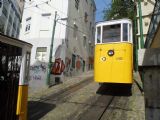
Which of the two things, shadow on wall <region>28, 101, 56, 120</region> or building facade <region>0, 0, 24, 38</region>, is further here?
building facade <region>0, 0, 24, 38</region>

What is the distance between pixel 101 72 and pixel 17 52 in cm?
464

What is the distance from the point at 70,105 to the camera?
987cm

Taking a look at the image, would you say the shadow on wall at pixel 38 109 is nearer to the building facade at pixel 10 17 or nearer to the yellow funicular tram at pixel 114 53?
the yellow funicular tram at pixel 114 53

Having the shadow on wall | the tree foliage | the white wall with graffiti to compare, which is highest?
the tree foliage

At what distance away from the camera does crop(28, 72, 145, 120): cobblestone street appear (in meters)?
8.27

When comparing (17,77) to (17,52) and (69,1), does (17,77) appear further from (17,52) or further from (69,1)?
(69,1)

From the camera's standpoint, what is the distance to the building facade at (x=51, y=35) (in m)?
19.0

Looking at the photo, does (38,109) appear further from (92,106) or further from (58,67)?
(58,67)

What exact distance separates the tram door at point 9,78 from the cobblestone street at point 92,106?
1.40 m

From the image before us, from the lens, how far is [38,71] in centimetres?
1858

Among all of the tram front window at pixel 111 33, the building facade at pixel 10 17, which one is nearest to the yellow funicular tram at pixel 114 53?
the tram front window at pixel 111 33

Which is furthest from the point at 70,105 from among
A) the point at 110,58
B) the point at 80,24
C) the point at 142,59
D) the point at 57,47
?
the point at 80,24

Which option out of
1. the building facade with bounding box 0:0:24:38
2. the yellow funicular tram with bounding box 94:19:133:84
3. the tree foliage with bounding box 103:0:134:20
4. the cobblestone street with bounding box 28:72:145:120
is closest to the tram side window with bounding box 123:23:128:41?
the yellow funicular tram with bounding box 94:19:133:84

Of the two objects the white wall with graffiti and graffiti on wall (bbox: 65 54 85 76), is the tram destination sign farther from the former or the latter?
graffiti on wall (bbox: 65 54 85 76)
